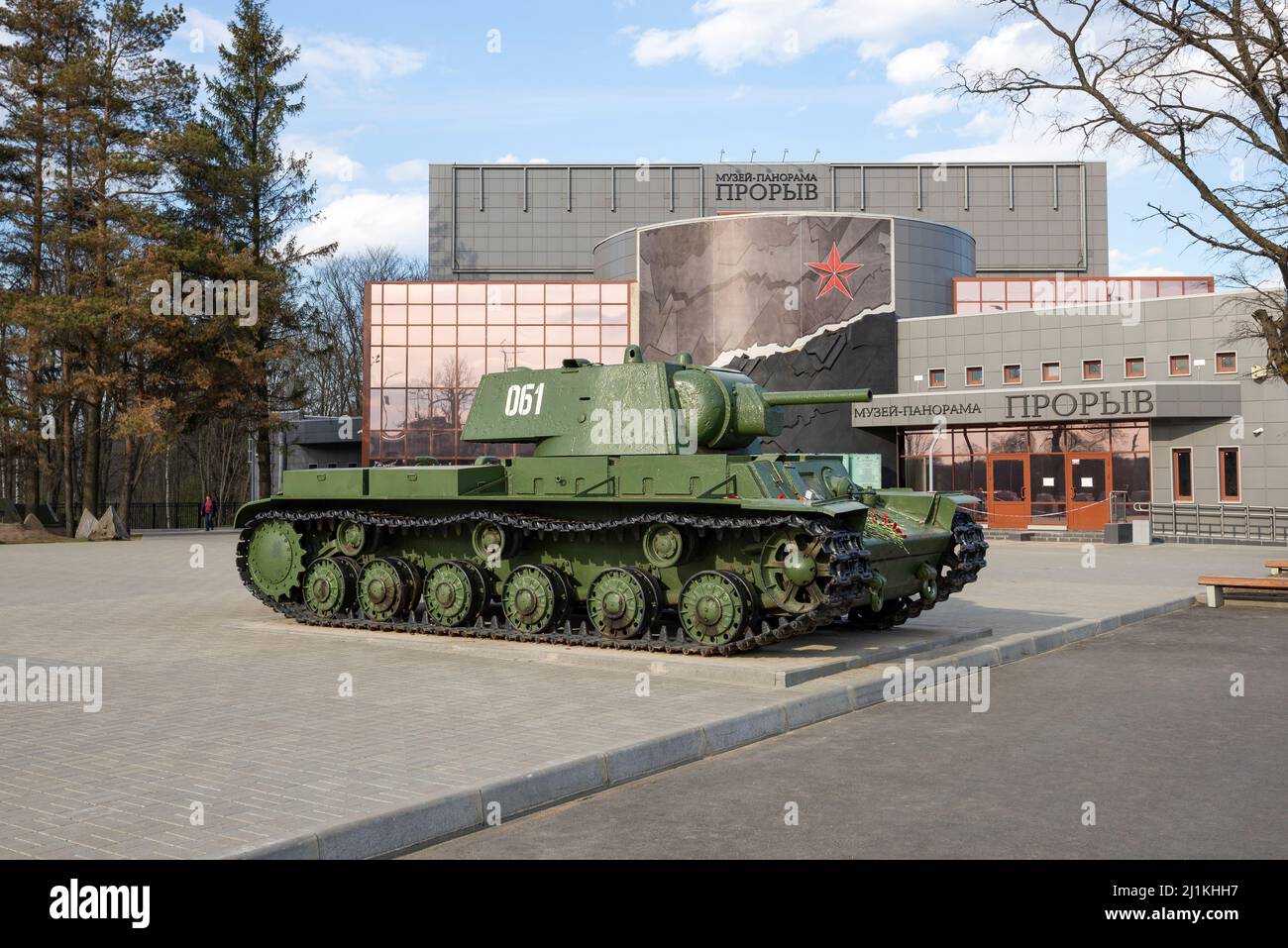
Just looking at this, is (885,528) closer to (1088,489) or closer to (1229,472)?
(1229,472)

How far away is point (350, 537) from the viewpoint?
13734 millimetres

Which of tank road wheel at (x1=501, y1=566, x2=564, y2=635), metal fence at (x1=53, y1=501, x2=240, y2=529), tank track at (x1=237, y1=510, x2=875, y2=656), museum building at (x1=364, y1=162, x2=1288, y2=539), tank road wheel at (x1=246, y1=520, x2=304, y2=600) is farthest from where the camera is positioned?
metal fence at (x1=53, y1=501, x2=240, y2=529)

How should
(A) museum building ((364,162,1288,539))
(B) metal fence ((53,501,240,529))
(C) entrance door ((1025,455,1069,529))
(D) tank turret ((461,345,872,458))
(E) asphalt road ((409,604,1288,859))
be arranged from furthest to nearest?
(B) metal fence ((53,501,240,529)) → (C) entrance door ((1025,455,1069,529)) → (A) museum building ((364,162,1288,539)) → (D) tank turret ((461,345,872,458)) → (E) asphalt road ((409,604,1288,859))

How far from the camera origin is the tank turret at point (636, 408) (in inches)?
485

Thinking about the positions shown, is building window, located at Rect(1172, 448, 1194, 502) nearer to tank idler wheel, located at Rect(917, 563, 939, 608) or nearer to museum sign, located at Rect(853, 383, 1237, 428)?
museum sign, located at Rect(853, 383, 1237, 428)

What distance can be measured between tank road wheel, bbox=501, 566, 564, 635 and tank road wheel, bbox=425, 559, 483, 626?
1.77 ft

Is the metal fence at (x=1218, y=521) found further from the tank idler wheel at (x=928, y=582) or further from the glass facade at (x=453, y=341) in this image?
the tank idler wheel at (x=928, y=582)

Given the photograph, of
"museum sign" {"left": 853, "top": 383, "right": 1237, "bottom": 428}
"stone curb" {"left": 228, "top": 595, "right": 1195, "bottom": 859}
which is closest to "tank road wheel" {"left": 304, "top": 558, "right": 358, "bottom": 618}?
"stone curb" {"left": 228, "top": 595, "right": 1195, "bottom": 859}

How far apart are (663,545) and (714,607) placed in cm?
92

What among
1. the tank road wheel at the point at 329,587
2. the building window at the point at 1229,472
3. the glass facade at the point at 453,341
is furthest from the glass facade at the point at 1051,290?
the tank road wheel at the point at 329,587

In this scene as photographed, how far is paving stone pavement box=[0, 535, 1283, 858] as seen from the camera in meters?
5.64
